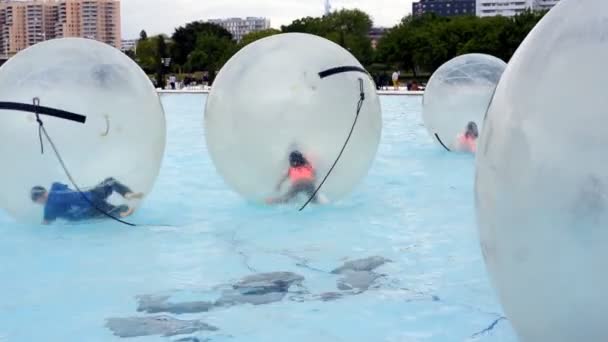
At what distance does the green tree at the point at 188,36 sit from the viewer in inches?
3081

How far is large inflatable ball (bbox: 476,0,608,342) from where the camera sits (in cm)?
259

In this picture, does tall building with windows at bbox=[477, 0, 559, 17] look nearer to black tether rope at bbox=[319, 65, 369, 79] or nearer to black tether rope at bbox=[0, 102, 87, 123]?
black tether rope at bbox=[319, 65, 369, 79]

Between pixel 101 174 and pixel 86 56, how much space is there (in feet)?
3.08

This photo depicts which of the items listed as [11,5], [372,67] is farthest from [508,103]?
[11,5]

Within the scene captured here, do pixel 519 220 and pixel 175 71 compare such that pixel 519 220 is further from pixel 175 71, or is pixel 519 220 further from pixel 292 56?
pixel 175 71

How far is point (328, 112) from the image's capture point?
21.3 ft

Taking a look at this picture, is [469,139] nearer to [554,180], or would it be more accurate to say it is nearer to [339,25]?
[554,180]

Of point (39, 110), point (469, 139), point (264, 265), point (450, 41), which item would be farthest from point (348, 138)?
point (450, 41)

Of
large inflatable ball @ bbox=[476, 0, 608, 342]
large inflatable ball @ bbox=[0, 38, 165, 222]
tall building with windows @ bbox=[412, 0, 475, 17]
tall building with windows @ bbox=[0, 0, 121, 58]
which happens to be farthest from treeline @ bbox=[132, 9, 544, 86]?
tall building with windows @ bbox=[412, 0, 475, 17]

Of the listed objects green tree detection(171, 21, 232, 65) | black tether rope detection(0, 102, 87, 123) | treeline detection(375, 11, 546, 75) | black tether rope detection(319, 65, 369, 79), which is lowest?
black tether rope detection(0, 102, 87, 123)

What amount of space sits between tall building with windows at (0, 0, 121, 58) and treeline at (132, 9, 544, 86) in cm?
6950

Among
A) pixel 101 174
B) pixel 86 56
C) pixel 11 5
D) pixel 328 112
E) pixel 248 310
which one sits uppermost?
pixel 11 5

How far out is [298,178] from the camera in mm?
6629

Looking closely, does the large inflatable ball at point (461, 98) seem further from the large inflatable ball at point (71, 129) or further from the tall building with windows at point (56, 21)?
the tall building with windows at point (56, 21)
